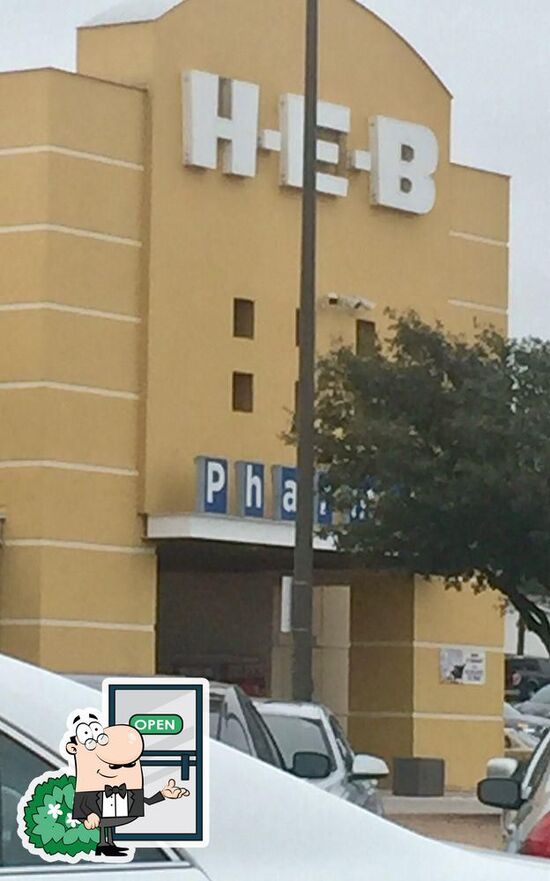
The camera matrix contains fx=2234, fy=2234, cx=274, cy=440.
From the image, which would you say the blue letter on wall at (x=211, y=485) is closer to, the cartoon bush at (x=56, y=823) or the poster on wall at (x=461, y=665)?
the poster on wall at (x=461, y=665)

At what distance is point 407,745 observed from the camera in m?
36.8

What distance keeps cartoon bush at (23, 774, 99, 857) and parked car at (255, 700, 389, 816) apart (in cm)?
946

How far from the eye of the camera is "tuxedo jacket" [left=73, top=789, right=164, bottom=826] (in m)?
4.27

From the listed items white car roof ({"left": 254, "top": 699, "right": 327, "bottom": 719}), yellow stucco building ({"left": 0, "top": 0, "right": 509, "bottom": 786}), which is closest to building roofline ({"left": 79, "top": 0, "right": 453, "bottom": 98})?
yellow stucco building ({"left": 0, "top": 0, "right": 509, "bottom": 786})

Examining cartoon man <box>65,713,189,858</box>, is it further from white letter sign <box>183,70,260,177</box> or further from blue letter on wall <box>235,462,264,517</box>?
white letter sign <box>183,70,260,177</box>

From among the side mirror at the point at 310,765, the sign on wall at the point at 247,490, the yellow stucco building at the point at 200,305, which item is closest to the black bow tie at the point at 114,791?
the side mirror at the point at 310,765

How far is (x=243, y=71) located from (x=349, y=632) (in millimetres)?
9843

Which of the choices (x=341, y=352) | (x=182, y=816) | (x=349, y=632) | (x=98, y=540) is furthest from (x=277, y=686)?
(x=182, y=816)

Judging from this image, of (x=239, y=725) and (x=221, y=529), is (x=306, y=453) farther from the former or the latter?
(x=239, y=725)

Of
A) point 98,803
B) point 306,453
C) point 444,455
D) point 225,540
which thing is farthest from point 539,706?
point 98,803

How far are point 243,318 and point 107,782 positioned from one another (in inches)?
1205

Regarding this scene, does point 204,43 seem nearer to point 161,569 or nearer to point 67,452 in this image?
point 67,452

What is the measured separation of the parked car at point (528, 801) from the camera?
9.20 metres

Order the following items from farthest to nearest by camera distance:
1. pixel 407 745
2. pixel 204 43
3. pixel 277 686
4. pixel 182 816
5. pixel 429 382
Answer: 1. pixel 277 686
2. pixel 407 745
3. pixel 204 43
4. pixel 429 382
5. pixel 182 816
